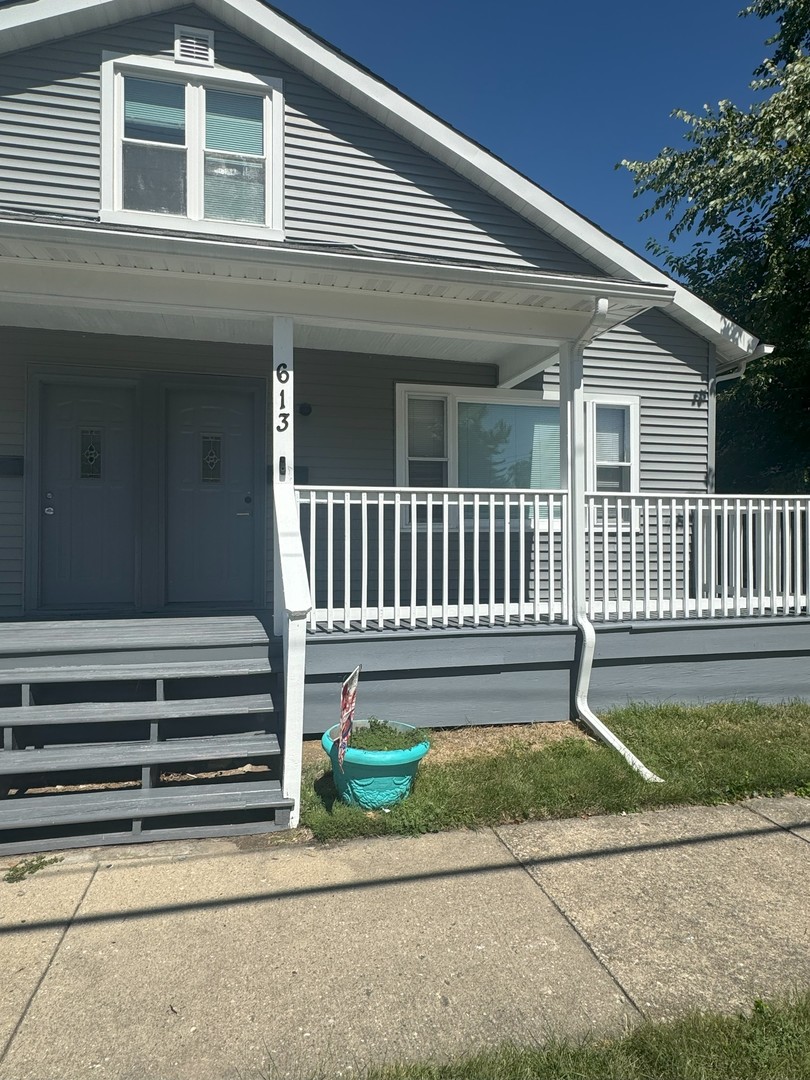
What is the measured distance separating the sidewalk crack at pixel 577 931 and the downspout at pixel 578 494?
1.90 metres

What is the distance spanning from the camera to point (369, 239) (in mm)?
6840

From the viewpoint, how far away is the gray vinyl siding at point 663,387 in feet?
24.8

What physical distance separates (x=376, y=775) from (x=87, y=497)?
13.0ft

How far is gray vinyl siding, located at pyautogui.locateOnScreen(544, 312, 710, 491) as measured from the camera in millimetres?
7566

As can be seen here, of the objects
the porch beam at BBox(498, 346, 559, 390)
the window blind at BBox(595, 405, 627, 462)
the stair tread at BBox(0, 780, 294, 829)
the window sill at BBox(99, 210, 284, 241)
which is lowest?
the stair tread at BBox(0, 780, 294, 829)

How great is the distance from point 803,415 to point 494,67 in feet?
24.9

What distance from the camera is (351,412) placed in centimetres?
680

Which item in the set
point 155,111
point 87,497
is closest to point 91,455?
point 87,497

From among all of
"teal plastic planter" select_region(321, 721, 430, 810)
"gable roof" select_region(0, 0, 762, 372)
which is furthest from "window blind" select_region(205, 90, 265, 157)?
"teal plastic planter" select_region(321, 721, 430, 810)

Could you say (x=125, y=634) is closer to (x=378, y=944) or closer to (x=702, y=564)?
(x=378, y=944)

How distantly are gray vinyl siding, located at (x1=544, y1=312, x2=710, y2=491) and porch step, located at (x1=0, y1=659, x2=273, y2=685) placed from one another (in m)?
5.01

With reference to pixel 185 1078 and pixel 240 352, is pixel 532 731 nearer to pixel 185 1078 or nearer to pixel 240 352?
pixel 185 1078

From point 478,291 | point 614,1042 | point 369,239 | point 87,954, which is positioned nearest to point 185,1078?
point 87,954

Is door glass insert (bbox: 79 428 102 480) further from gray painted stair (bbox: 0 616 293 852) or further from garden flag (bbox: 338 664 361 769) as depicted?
garden flag (bbox: 338 664 361 769)
